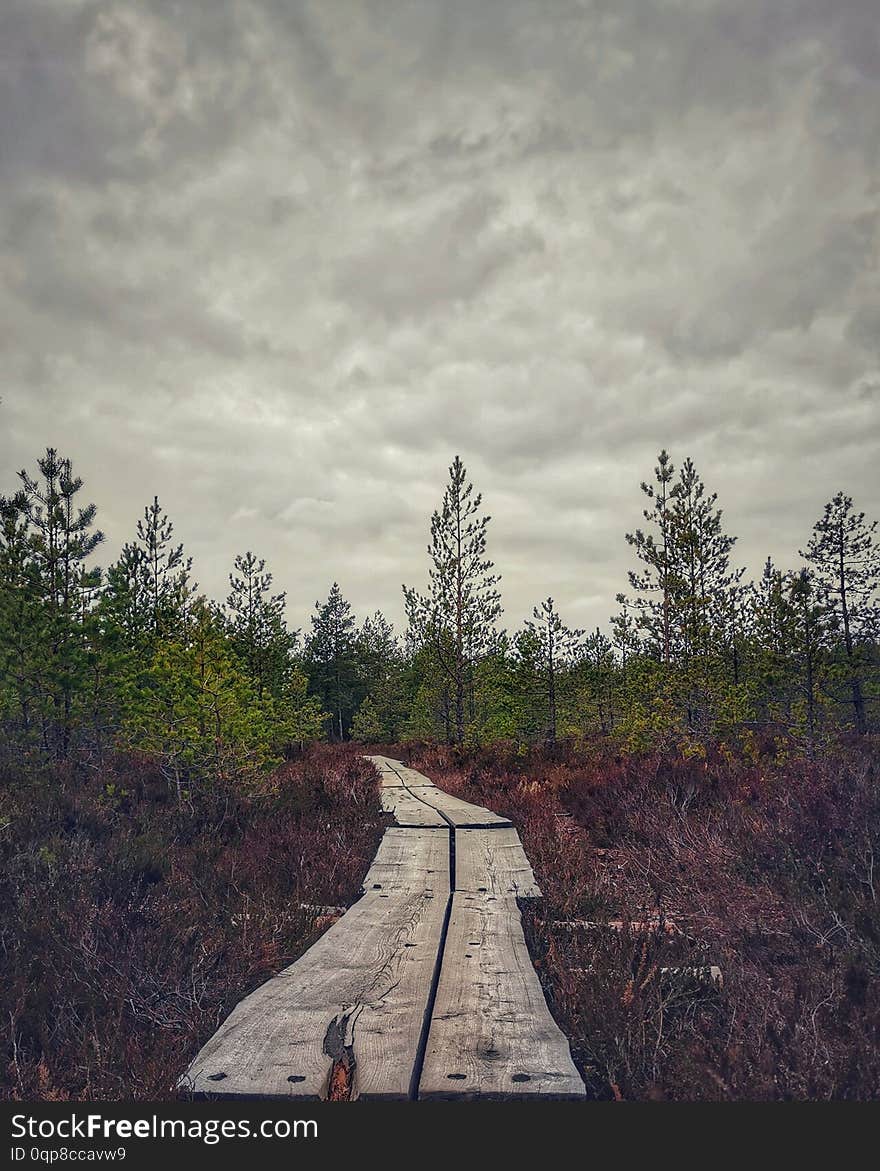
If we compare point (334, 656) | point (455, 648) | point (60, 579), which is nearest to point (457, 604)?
point (455, 648)

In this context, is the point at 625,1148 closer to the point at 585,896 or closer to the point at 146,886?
the point at 585,896

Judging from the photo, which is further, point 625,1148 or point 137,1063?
point 137,1063

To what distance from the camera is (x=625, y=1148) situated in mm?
1899

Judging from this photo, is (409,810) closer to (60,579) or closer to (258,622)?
(60,579)

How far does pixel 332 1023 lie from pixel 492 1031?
2.03ft

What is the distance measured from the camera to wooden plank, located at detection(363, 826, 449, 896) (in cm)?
484

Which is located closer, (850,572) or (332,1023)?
(332,1023)

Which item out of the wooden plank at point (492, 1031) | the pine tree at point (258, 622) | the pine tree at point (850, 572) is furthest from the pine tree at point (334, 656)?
the wooden plank at point (492, 1031)

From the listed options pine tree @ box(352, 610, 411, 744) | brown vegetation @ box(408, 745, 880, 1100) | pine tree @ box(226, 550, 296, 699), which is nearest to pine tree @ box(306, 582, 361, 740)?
pine tree @ box(352, 610, 411, 744)

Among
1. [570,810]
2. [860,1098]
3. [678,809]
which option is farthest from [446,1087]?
[570,810]

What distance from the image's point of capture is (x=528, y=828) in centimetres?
779

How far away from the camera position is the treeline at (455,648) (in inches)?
432

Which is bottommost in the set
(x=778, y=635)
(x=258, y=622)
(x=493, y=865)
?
(x=493, y=865)

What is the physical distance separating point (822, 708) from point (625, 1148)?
47.4 feet
